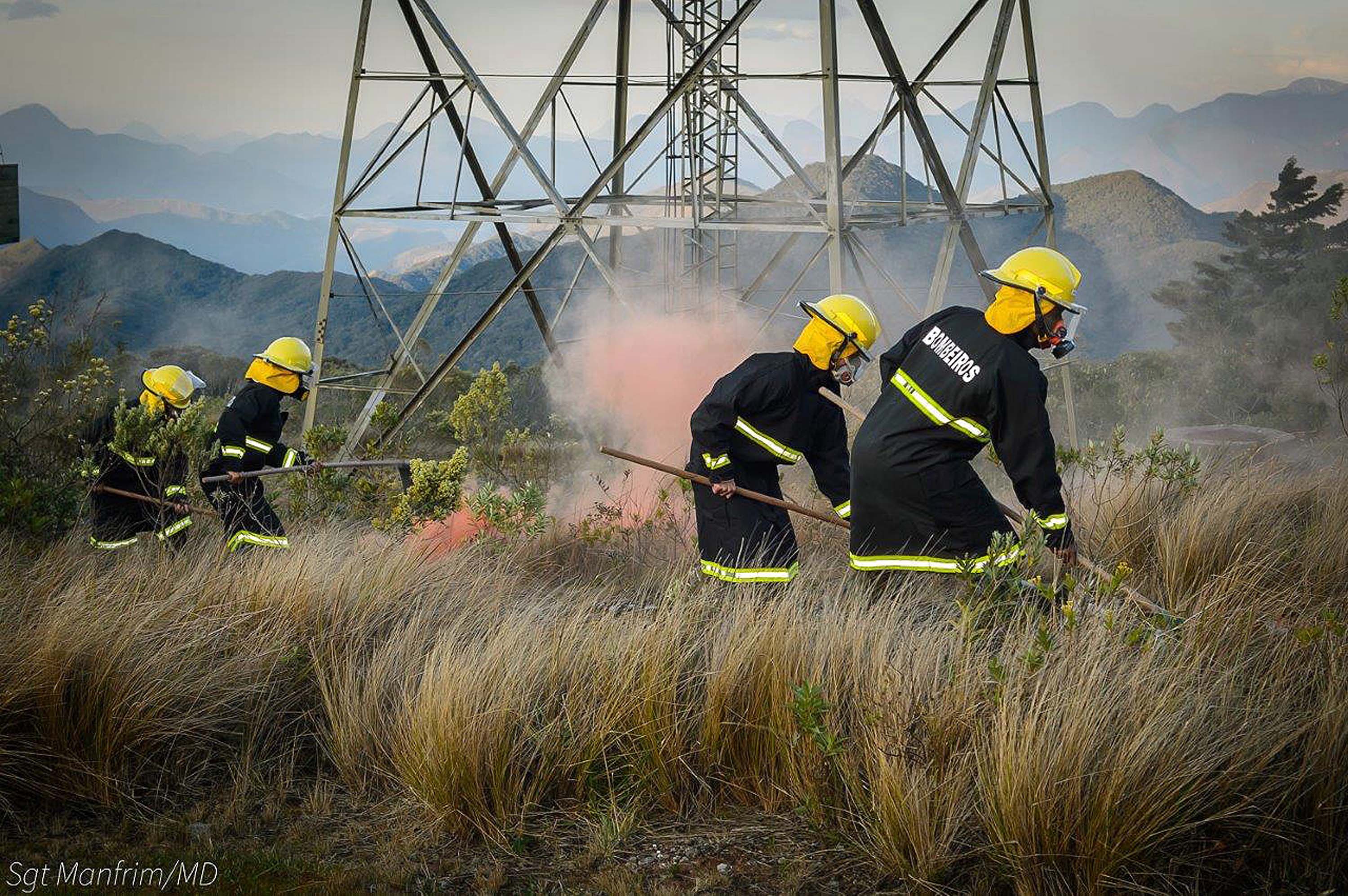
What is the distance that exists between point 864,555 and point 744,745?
4.97 feet

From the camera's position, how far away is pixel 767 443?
718cm

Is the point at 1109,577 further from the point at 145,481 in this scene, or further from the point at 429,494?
the point at 145,481

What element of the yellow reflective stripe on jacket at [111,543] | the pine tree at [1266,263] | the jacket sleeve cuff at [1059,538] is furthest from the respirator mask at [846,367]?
the pine tree at [1266,263]

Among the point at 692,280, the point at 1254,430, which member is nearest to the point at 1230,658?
the point at 692,280

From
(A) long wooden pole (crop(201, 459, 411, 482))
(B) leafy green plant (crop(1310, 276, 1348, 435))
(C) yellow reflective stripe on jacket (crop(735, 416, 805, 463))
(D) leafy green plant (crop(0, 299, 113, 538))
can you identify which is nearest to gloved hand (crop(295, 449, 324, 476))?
(A) long wooden pole (crop(201, 459, 411, 482))

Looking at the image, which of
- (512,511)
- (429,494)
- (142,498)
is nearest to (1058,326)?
(512,511)

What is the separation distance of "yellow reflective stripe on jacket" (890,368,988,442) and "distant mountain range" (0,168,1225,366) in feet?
113

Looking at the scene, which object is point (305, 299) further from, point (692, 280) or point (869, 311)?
point (869, 311)

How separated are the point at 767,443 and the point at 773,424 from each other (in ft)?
0.39

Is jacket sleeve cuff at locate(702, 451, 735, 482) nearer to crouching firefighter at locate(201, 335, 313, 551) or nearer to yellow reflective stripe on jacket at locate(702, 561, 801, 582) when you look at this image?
yellow reflective stripe on jacket at locate(702, 561, 801, 582)

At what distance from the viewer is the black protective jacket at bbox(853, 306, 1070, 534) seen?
18.8 ft

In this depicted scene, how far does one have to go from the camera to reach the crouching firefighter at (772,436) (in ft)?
23.1

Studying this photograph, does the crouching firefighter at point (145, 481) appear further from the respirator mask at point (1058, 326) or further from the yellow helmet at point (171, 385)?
the respirator mask at point (1058, 326)

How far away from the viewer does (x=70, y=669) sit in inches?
209
